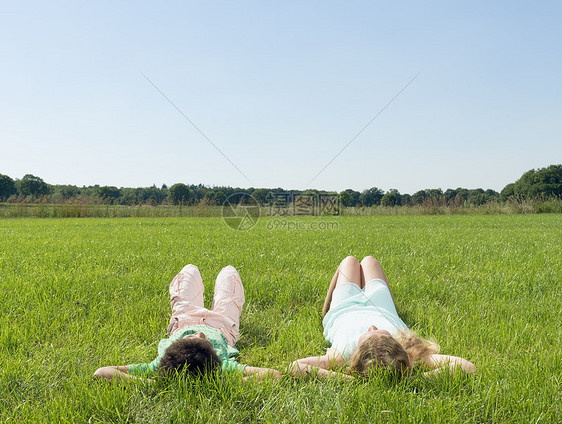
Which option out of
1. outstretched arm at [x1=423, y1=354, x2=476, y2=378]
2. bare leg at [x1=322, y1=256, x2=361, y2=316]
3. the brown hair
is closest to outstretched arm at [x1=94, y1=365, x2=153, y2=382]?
the brown hair

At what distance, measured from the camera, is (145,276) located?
14.7 ft

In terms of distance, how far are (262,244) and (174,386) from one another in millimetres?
5669

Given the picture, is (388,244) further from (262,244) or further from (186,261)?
(186,261)

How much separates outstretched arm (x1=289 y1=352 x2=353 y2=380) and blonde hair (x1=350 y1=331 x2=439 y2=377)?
5.3 inches

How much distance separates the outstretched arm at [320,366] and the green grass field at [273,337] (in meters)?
0.06

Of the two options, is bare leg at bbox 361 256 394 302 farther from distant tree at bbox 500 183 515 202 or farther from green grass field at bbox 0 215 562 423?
distant tree at bbox 500 183 515 202

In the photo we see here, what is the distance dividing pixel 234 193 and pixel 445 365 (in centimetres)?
1945

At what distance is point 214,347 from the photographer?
2.47 metres

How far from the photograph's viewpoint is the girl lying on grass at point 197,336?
202cm

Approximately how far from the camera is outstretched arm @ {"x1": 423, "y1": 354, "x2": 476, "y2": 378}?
2.06 meters

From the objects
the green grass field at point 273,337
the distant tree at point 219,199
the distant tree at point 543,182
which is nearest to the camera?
the green grass field at point 273,337

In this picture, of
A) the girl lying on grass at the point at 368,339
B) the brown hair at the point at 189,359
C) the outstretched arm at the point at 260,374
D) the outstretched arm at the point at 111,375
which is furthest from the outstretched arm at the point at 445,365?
the outstretched arm at the point at 111,375

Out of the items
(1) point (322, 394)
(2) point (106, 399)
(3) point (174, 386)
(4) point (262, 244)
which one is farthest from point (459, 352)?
(4) point (262, 244)

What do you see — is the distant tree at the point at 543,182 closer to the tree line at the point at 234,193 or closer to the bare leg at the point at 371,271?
the tree line at the point at 234,193
